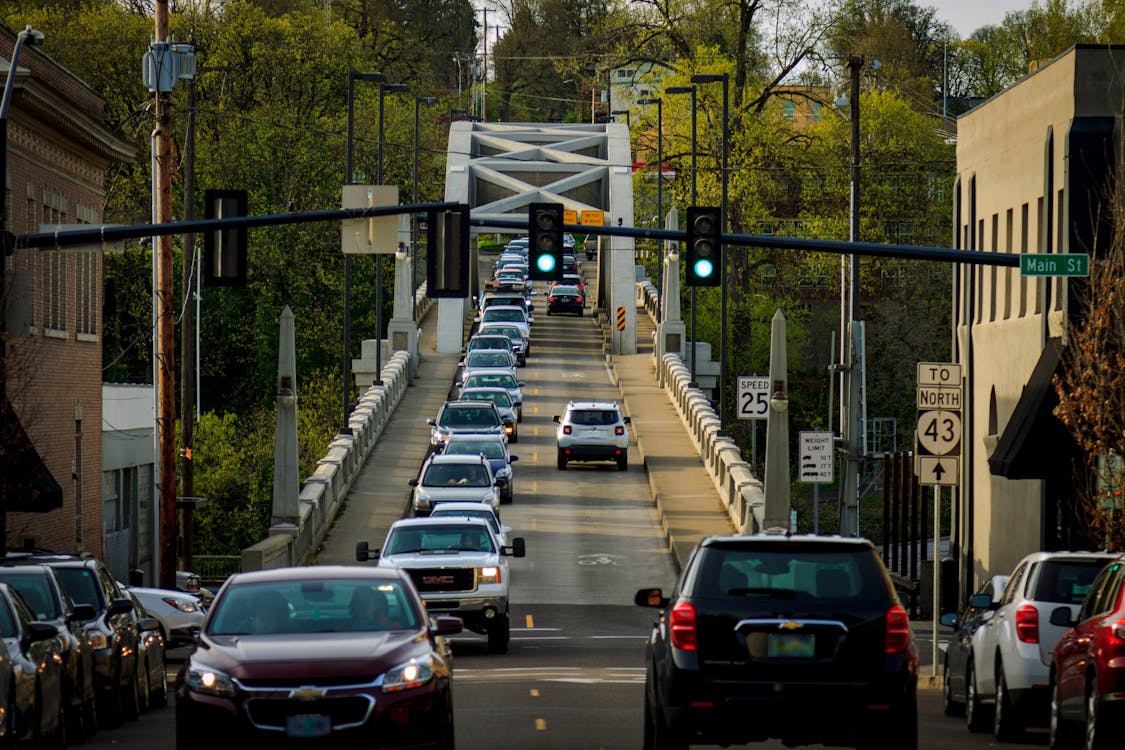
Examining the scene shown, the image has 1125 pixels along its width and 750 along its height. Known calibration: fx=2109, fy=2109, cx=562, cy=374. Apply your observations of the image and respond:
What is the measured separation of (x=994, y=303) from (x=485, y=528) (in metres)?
14.9

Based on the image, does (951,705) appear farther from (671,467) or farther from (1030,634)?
(671,467)

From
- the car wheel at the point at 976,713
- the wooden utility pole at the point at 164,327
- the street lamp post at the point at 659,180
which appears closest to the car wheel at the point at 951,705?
the car wheel at the point at 976,713

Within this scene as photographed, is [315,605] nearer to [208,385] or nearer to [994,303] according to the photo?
[994,303]

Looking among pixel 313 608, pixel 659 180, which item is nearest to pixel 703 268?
pixel 313 608

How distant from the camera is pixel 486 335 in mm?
76500

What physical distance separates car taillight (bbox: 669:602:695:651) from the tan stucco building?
1616cm

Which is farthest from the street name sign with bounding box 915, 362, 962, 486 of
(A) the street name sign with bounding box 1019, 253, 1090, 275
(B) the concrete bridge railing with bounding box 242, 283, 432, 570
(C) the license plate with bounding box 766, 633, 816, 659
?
(C) the license plate with bounding box 766, 633, 816, 659

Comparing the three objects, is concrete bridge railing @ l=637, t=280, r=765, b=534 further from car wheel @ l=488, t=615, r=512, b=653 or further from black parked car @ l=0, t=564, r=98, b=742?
black parked car @ l=0, t=564, r=98, b=742

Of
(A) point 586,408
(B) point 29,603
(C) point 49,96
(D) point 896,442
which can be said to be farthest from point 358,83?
(B) point 29,603

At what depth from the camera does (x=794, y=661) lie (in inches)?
543

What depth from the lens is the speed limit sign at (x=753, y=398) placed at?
140ft

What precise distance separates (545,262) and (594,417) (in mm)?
29670

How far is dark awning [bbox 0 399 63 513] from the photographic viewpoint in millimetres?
25172

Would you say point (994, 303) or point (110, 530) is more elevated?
point (994, 303)
